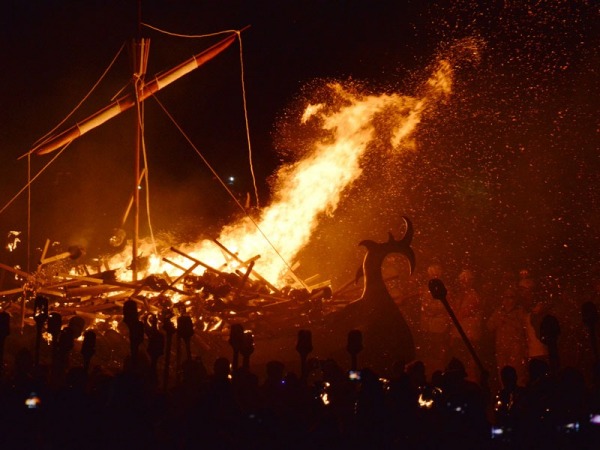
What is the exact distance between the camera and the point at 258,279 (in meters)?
9.89

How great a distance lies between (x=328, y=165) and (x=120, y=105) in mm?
5390

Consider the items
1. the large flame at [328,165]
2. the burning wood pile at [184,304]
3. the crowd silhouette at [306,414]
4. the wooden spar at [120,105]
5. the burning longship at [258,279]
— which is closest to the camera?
the crowd silhouette at [306,414]

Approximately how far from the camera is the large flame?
44.3ft

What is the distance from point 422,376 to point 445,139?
10.6 m

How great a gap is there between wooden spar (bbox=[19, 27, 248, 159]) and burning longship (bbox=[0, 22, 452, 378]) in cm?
2

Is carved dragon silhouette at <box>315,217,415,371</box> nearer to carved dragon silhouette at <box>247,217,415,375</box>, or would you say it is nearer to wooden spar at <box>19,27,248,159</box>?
carved dragon silhouette at <box>247,217,415,375</box>

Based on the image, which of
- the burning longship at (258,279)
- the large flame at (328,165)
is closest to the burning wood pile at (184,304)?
the burning longship at (258,279)

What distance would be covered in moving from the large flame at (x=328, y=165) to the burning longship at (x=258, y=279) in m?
0.03

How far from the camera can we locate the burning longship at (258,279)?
7586 mm

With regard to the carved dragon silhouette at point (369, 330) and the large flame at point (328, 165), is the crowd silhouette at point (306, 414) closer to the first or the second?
the carved dragon silhouette at point (369, 330)

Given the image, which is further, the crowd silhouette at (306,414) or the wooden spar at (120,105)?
Result: the wooden spar at (120,105)

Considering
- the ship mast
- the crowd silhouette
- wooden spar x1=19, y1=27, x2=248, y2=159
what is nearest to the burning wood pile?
the ship mast

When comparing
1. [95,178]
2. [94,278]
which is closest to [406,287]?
[94,278]

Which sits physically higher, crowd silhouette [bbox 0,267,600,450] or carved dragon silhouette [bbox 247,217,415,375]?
carved dragon silhouette [bbox 247,217,415,375]
